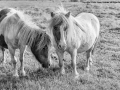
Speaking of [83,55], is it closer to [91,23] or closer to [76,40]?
[91,23]

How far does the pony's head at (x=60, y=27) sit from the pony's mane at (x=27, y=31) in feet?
1.25

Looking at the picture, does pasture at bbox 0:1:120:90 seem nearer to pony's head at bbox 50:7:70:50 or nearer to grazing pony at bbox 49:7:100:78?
grazing pony at bbox 49:7:100:78

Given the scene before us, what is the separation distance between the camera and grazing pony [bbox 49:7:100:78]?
417 cm

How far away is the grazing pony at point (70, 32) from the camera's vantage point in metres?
4.17

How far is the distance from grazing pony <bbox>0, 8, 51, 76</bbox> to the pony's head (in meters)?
0.37

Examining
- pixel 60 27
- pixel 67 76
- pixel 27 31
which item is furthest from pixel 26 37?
pixel 67 76

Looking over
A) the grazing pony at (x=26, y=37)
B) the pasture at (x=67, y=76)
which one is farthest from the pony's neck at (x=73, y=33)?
the pasture at (x=67, y=76)

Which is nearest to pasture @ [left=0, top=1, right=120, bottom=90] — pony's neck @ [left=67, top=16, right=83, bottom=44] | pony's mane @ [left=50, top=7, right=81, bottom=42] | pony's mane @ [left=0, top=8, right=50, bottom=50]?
pony's mane @ [left=0, top=8, right=50, bottom=50]

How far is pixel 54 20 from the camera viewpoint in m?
4.22

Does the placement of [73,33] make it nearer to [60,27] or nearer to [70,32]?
[70,32]

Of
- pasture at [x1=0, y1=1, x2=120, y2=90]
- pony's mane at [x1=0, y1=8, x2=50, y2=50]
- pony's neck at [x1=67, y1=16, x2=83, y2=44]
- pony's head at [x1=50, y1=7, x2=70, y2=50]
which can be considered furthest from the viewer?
pony's mane at [x1=0, y1=8, x2=50, y2=50]

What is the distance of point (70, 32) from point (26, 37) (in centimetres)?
108

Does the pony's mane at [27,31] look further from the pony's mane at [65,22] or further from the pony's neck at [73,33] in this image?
the pony's neck at [73,33]

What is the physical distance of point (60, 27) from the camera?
163 inches
